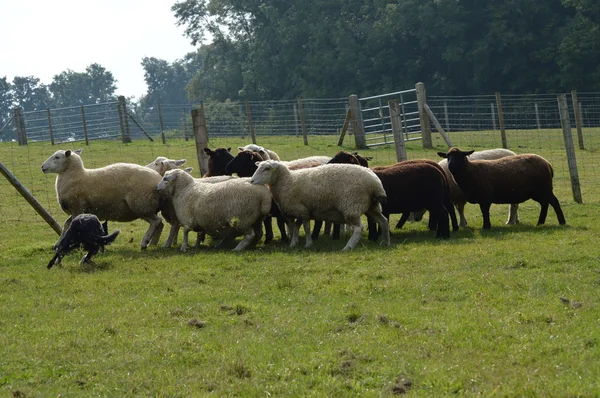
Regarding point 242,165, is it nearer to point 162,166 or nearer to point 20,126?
point 162,166

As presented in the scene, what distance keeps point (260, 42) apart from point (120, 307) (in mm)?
62108

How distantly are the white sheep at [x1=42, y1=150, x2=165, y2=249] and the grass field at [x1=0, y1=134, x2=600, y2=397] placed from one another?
0.74m

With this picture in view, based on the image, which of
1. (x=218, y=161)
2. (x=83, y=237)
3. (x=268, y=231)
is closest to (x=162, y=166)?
(x=218, y=161)

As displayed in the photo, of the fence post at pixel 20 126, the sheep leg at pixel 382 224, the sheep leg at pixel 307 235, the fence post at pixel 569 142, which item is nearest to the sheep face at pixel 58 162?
the sheep leg at pixel 307 235

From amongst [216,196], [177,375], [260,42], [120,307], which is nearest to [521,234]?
[216,196]

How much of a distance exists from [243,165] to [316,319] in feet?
23.1

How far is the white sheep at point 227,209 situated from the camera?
13133 mm

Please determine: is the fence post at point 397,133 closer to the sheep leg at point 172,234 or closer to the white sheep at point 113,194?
the sheep leg at point 172,234

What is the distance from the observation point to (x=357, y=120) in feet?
84.5

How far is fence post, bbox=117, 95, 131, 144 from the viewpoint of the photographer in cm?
3488

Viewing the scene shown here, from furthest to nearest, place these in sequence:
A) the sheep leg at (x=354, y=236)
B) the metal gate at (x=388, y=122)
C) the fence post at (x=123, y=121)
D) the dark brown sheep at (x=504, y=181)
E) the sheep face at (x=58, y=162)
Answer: the fence post at (x=123, y=121) < the metal gate at (x=388, y=122) < the sheep face at (x=58, y=162) < the dark brown sheep at (x=504, y=181) < the sheep leg at (x=354, y=236)

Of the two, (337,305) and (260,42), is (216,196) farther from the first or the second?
(260,42)

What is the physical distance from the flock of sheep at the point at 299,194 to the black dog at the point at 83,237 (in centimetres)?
22

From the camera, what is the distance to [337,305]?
8.87 meters
